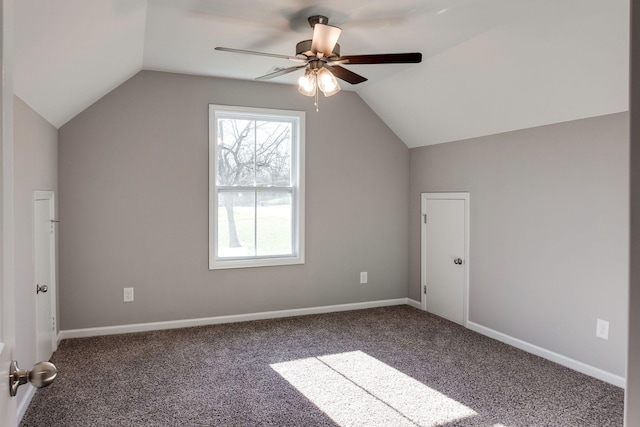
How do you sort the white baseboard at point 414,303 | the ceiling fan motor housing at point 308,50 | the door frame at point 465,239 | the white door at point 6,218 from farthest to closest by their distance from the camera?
the white baseboard at point 414,303 < the door frame at point 465,239 < the ceiling fan motor housing at point 308,50 < the white door at point 6,218

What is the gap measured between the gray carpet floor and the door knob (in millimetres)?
1900

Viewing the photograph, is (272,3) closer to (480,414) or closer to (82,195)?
Result: (82,195)

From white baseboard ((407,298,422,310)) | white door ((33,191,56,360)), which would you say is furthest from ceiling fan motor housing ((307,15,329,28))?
white baseboard ((407,298,422,310))

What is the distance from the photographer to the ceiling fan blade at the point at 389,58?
9.01 ft

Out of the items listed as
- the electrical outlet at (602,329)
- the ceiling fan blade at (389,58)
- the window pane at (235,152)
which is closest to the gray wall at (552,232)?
the electrical outlet at (602,329)

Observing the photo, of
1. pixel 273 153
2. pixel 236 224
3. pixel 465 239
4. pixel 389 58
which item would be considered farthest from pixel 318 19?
pixel 465 239

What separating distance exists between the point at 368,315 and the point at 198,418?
8.57 feet

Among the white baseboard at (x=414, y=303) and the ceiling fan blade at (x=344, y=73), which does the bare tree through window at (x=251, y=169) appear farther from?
the white baseboard at (x=414, y=303)

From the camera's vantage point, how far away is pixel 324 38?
2.75m

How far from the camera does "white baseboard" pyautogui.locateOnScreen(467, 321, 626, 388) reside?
125 inches

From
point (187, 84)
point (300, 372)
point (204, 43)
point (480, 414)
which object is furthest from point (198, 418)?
point (187, 84)

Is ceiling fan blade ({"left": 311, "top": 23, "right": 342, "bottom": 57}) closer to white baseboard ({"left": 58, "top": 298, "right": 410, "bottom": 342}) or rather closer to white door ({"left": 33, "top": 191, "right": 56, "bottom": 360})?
white door ({"left": 33, "top": 191, "right": 56, "bottom": 360})

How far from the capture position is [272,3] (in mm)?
2836

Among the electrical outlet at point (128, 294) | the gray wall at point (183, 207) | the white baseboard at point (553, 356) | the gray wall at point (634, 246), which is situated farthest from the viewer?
the electrical outlet at point (128, 294)
